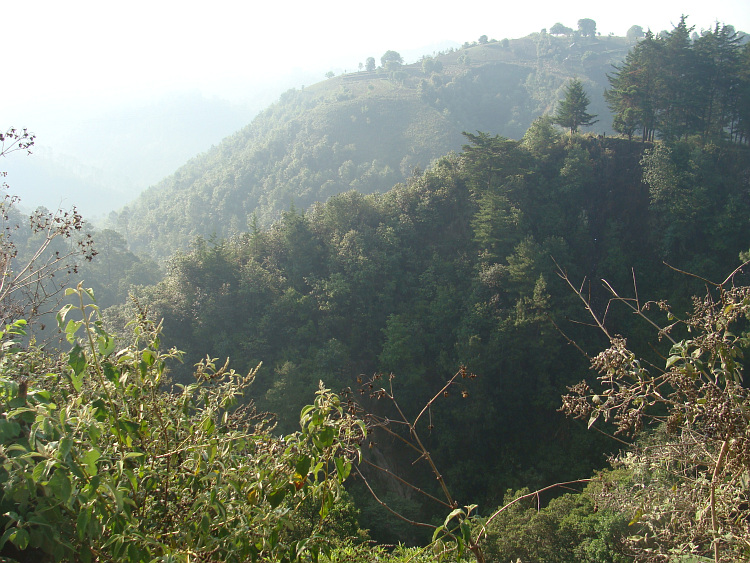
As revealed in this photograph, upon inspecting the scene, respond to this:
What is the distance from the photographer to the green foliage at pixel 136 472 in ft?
5.48

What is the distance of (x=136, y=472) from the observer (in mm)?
2316

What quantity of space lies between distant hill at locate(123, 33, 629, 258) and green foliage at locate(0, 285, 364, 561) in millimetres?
56205

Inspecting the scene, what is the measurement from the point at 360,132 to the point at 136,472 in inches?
3047

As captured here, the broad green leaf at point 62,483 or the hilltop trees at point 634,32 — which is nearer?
the broad green leaf at point 62,483

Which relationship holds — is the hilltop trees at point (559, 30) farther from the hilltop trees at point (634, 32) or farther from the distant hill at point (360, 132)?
the hilltop trees at point (634, 32)

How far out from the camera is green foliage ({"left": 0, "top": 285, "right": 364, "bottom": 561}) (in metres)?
1.67

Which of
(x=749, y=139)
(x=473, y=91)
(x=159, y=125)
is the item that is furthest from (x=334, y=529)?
(x=159, y=125)

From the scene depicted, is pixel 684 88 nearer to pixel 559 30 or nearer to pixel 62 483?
pixel 62 483

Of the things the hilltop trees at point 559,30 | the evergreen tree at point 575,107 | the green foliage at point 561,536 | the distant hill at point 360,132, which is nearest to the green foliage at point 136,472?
the green foliage at point 561,536

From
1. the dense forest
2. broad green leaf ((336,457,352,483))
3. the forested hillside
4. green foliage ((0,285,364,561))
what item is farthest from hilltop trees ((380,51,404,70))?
broad green leaf ((336,457,352,483))

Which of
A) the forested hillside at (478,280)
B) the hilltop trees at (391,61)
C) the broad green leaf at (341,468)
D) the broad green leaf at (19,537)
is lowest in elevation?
the forested hillside at (478,280)

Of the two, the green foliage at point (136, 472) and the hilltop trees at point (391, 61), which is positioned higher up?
the hilltop trees at point (391, 61)

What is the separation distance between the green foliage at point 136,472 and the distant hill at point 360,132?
56.2 metres

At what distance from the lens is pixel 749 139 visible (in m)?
29.9
